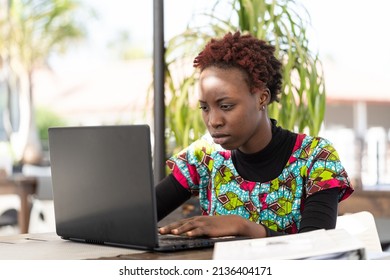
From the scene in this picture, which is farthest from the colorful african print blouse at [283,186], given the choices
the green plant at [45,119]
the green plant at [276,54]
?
the green plant at [45,119]

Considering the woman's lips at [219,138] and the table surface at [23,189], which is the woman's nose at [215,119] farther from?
the table surface at [23,189]

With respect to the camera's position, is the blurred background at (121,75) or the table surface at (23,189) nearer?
the blurred background at (121,75)

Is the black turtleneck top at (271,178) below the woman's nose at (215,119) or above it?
below

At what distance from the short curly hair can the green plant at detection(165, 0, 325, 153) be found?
3.47 ft

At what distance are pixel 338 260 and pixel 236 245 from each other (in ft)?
0.55

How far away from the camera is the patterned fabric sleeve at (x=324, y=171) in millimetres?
1883

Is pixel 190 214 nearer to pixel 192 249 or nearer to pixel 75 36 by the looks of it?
pixel 192 249

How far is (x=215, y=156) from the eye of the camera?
2.13m

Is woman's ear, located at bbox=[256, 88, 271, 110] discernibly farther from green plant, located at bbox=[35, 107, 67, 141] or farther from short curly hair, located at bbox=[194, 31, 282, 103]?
green plant, located at bbox=[35, 107, 67, 141]

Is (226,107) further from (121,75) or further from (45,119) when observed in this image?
(45,119)

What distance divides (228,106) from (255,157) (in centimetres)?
19

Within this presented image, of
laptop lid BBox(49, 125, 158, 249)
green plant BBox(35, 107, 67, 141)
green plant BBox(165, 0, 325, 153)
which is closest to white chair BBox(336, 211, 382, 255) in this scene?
laptop lid BBox(49, 125, 158, 249)

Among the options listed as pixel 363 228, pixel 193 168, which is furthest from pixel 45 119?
pixel 363 228

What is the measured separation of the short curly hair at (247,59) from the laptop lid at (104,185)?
1.48 ft
